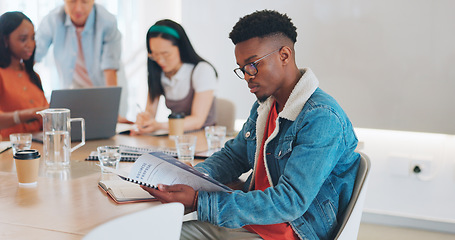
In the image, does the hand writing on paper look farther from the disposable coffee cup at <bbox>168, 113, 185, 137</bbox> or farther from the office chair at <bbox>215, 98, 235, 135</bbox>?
the office chair at <bbox>215, 98, 235, 135</bbox>

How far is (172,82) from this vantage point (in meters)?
3.13

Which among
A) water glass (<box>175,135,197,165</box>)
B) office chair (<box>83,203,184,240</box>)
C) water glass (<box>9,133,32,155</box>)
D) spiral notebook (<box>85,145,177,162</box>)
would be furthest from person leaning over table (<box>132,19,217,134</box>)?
office chair (<box>83,203,184,240</box>)

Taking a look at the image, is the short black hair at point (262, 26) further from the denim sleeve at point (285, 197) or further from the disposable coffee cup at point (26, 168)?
the disposable coffee cup at point (26, 168)

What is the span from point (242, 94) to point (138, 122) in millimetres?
1218

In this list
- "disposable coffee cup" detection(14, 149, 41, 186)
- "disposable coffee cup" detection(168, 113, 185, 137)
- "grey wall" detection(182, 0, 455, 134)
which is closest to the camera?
"disposable coffee cup" detection(14, 149, 41, 186)

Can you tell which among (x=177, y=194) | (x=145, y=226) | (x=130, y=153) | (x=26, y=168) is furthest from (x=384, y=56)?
(x=145, y=226)

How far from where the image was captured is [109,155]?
1712 millimetres

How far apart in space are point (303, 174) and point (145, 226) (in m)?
0.52

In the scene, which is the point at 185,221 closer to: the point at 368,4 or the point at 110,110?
the point at 110,110

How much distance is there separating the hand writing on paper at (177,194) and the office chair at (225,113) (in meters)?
1.75

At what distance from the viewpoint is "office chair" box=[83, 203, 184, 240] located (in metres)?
0.87

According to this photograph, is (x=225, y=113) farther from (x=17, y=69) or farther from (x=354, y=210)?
(x=354, y=210)

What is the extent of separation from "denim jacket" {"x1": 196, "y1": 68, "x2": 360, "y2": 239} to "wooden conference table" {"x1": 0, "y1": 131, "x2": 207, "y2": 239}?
0.24m

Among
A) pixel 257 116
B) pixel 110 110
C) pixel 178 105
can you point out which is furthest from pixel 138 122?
pixel 257 116
